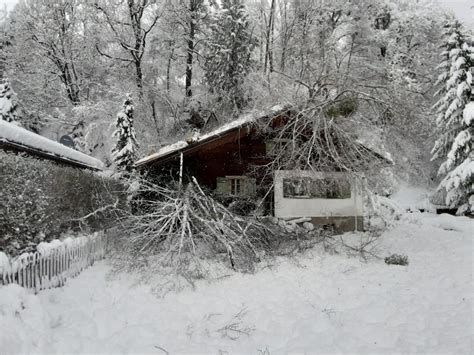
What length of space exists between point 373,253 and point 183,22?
17813 millimetres

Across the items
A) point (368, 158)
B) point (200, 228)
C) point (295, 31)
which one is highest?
point (295, 31)

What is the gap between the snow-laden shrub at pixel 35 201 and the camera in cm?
683

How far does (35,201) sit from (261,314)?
16.5 ft

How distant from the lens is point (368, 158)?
41.3 ft

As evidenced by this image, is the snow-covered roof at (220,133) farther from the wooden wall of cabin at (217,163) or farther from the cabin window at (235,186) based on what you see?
the cabin window at (235,186)

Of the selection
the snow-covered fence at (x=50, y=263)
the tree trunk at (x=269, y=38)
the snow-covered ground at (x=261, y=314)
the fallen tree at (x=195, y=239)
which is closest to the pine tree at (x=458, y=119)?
the tree trunk at (x=269, y=38)

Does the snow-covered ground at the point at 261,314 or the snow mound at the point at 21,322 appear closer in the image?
→ the snow mound at the point at 21,322

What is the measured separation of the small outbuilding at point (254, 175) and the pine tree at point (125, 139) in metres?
3.16

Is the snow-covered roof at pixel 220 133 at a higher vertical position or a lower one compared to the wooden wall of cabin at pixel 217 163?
higher

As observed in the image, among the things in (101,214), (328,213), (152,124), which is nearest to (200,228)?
(101,214)

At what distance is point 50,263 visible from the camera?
6.91m

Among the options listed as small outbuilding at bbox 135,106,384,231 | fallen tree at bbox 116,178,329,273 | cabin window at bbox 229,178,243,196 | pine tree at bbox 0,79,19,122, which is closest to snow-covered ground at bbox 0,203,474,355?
fallen tree at bbox 116,178,329,273

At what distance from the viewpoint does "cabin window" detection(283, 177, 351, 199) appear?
43.8 ft

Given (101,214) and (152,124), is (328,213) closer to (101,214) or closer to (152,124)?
(101,214)
